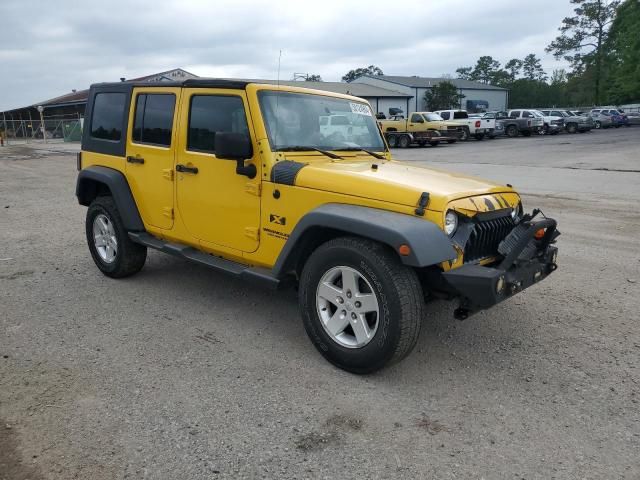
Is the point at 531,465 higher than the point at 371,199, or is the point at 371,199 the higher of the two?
the point at 371,199

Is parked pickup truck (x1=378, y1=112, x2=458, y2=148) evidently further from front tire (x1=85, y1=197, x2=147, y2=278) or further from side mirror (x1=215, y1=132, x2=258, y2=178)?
side mirror (x1=215, y1=132, x2=258, y2=178)

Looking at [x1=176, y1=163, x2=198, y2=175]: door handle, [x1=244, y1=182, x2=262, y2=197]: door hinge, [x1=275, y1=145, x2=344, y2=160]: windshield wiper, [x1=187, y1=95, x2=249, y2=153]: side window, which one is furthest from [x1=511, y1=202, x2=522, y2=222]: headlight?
[x1=176, y1=163, x2=198, y2=175]: door handle

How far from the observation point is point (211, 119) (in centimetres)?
442

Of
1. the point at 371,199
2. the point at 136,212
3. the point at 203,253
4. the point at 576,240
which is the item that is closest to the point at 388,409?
the point at 371,199

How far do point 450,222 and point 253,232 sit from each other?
1517 mm

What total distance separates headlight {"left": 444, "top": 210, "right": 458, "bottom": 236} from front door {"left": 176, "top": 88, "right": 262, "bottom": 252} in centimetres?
144

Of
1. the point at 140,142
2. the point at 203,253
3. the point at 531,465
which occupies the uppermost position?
the point at 140,142

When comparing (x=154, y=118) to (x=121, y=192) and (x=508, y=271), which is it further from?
(x=508, y=271)

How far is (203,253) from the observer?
475 centimetres

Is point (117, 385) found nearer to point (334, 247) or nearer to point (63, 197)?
point (334, 247)

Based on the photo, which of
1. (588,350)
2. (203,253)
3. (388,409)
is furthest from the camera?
(203,253)

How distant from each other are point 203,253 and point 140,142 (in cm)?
128

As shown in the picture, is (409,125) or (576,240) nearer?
(576,240)

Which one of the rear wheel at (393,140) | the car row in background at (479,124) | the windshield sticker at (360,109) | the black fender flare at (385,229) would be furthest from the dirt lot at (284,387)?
the rear wheel at (393,140)
